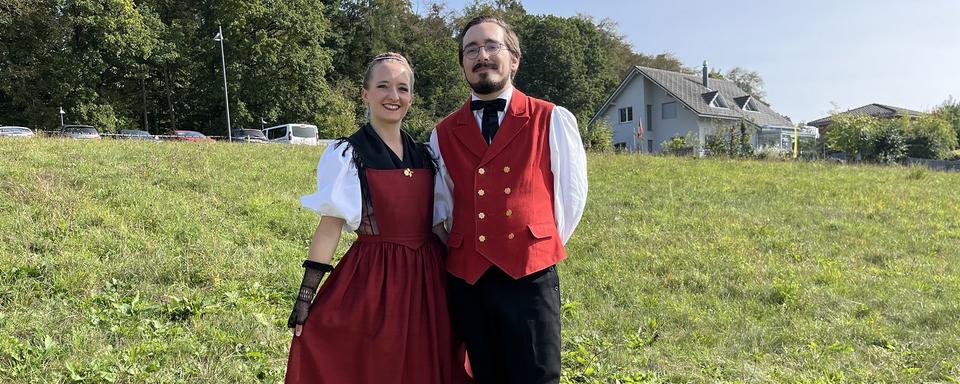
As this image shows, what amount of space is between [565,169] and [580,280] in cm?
346

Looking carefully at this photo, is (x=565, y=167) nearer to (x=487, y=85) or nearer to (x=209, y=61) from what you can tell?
(x=487, y=85)

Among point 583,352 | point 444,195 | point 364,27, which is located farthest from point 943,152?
point 364,27

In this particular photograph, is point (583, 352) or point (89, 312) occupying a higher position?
point (89, 312)

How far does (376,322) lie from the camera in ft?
7.14

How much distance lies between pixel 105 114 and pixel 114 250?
93.5 ft

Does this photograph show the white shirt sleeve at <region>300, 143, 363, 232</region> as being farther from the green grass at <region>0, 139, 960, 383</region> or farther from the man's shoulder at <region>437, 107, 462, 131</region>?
the green grass at <region>0, 139, 960, 383</region>

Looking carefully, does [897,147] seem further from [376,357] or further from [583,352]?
[376,357]

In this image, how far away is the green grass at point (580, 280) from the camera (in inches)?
137

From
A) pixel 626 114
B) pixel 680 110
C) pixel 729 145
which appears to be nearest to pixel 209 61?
pixel 626 114

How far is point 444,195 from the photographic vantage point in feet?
7.57

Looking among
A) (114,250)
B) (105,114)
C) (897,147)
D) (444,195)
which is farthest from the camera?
(105,114)

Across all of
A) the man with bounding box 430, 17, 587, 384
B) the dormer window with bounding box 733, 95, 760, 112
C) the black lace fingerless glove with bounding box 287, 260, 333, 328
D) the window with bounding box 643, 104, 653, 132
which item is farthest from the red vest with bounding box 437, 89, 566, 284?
the dormer window with bounding box 733, 95, 760, 112

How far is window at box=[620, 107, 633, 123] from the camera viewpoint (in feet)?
112

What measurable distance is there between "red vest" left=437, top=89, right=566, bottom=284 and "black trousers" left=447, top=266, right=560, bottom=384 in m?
0.06
